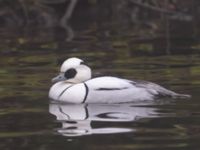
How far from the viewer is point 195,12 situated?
3231 centimetres

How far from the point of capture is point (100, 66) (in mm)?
17500

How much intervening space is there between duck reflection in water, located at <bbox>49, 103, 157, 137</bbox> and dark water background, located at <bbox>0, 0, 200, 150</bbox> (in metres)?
0.01

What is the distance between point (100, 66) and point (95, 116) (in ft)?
17.5

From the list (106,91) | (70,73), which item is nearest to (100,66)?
(70,73)

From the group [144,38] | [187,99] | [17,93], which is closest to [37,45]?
[144,38]

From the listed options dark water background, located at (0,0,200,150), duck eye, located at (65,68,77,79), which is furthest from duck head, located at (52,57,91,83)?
dark water background, located at (0,0,200,150)

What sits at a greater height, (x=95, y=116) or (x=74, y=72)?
(x=74, y=72)

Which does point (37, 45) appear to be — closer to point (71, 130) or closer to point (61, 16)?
point (61, 16)

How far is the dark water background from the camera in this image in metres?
10.8

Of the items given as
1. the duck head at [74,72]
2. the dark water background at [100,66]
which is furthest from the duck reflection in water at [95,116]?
the duck head at [74,72]

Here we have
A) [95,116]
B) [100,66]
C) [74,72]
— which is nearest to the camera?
[95,116]

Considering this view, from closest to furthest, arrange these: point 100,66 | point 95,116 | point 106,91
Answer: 1. point 95,116
2. point 106,91
3. point 100,66

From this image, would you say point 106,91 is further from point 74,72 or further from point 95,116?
point 95,116

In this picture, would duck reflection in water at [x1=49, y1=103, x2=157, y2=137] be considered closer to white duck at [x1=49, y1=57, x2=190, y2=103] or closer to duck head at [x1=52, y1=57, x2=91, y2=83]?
white duck at [x1=49, y1=57, x2=190, y2=103]
